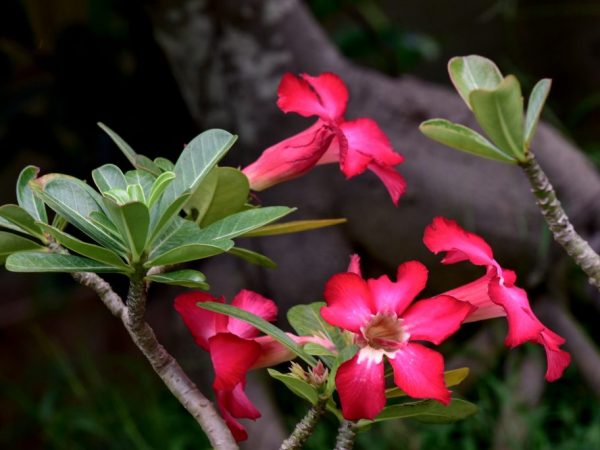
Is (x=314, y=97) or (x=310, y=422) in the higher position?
(x=314, y=97)

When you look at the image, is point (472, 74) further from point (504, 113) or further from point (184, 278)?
point (184, 278)

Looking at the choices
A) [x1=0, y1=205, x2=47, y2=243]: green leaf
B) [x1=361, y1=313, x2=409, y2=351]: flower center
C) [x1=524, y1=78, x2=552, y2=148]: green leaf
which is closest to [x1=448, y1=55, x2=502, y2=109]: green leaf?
[x1=524, y1=78, x2=552, y2=148]: green leaf

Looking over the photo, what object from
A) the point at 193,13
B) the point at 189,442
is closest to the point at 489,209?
the point at 193,13

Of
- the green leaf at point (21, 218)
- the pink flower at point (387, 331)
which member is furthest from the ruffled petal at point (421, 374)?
the green leaf at point (21, 218)

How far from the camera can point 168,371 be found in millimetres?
516

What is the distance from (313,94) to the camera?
23.2 inches

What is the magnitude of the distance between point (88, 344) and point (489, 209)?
50.8 inches

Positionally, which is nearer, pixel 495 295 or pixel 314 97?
pixel 495 295

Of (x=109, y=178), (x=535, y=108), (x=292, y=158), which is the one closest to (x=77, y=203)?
(x=109, y=178)

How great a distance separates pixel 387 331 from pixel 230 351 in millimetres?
83

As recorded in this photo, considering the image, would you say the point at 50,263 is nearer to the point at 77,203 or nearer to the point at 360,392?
the point at 77,203

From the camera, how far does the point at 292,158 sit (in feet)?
1.90

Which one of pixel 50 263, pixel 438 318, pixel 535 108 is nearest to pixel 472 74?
pixel 535 108

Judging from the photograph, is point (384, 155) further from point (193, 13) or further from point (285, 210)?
point (193, 13)
